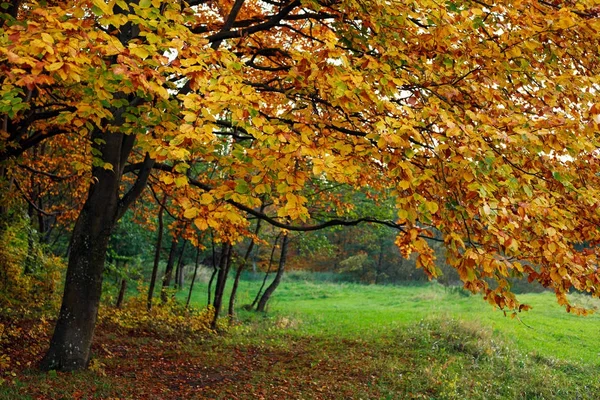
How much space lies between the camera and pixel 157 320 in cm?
1387

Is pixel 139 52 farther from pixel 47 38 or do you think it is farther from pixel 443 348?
pixel 443 348

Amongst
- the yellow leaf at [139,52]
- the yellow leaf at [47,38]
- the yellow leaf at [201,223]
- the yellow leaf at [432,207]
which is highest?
the yellow leaf at [139,52]

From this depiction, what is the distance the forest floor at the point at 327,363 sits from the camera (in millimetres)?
7762

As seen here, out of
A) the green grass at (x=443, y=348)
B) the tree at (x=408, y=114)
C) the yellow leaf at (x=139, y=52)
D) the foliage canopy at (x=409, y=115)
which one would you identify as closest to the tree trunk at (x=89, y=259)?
the tree at (x=408, y=114)

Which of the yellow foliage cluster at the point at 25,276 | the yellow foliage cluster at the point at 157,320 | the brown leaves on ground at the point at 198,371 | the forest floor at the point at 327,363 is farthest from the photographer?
the yellow foliage cluster at the point at 157,320

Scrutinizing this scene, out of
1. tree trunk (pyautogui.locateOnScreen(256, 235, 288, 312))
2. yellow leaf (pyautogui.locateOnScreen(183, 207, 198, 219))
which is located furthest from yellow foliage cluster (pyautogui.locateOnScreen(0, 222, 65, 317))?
tree trunk (pyautogui.locateOnScreen(256, 235, 288, 312))

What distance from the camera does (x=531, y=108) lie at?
6504mm

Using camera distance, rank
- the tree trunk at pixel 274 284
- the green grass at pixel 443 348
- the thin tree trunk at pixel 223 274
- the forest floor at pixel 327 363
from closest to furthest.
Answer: the forest floor at pixel 327 363 → the green grass at pixel 443 348 → the thin tree trunk at pixel 223 274 → the tree trunk at pixel 274 284

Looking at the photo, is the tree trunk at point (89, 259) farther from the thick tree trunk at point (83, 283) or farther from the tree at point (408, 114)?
the tree at point (408, 114)

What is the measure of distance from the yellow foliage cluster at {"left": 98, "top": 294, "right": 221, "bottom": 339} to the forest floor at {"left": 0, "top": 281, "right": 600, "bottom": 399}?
0.30 meters

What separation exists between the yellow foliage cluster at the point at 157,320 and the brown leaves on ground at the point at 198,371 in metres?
0.54

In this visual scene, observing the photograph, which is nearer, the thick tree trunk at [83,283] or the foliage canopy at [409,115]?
the foliage canopy at [409,115]

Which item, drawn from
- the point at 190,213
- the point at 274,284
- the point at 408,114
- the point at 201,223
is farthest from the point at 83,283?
the point at 274,284

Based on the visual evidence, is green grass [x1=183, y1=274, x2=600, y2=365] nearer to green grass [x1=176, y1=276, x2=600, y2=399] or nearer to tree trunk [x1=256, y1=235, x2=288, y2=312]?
green grass [x1=176, y1=276, x2=600, y2=399]
